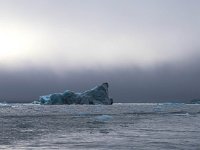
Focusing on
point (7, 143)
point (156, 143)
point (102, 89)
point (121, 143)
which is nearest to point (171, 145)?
point (156, 143)

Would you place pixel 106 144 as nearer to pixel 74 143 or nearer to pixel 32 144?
pixel 74 143

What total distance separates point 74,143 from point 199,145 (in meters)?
8.56

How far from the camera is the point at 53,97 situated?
19788cm

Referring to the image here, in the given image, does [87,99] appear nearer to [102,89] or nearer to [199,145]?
[102,89]

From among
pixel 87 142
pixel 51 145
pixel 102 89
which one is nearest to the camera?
pixel 51 145

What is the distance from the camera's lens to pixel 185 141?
30641 millimetres

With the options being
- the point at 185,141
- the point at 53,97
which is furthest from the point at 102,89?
the point at 185,141

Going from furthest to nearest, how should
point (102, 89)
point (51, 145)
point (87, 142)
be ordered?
point (102, 89) < point (87, 142) < point (51, 145)

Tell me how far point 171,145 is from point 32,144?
30.8 ft

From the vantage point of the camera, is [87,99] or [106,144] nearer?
[106,144]

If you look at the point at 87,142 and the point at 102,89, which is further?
the point at 102,89

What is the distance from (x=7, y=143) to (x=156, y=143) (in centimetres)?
1039

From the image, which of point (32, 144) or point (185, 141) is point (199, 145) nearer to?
point (185, 141)

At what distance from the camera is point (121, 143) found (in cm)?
2939
